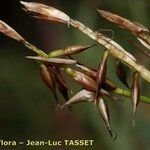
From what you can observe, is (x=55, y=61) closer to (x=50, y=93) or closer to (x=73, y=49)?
(x=73, y=49)

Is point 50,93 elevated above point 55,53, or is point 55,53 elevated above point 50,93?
point 55,53

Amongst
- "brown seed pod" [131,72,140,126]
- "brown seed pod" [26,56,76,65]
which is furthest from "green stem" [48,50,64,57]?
"brown seed pod" [131,72,140,126]

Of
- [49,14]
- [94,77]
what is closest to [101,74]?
[94,77]

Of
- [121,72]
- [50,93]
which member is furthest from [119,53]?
[50,93]

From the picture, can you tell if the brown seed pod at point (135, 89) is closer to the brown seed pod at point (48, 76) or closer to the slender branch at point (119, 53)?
the slender branch at point (119, 53)

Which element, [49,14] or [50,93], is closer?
[49,14]

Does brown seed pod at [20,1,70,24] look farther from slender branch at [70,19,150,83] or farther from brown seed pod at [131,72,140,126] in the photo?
brown seed pod at [131,72,140,126]
